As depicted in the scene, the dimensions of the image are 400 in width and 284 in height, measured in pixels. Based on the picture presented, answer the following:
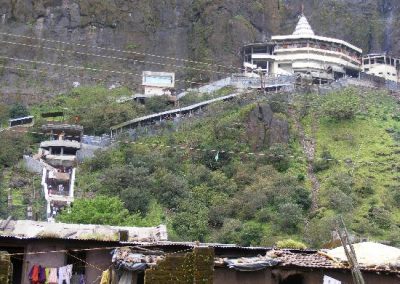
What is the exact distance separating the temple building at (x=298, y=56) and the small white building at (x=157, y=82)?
6756mm

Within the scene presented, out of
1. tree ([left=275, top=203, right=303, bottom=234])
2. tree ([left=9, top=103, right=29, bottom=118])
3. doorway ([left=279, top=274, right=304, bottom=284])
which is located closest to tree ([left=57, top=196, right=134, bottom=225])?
tree ([left=275, top=203, right=303, bottom=234])

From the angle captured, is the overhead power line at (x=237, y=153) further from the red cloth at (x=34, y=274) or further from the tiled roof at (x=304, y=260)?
the red cloth at (x=34, y=274)

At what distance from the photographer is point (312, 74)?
60188mm

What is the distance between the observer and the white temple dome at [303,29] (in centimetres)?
6538

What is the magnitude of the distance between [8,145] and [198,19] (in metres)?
24.8

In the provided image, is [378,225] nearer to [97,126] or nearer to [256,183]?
[256,183]

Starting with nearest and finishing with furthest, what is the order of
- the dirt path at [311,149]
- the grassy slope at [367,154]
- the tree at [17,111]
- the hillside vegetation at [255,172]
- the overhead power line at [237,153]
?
the hillside vegetation at [255,172], the grassy slope at [367,154], the dirt path at [311,149], the overhead power line at [237,153], the tree at [17,111]

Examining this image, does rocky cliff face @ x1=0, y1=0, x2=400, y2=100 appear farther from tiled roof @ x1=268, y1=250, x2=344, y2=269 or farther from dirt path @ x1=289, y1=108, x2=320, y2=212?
tiled roof @ x1=268, y1=250, x2=344, y2=269

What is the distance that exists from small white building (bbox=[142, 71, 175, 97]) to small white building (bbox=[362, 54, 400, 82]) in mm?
17902

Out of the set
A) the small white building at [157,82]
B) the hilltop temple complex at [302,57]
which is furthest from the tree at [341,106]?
the small white building at [157,82]

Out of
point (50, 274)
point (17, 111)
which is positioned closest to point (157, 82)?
point (17, 111)

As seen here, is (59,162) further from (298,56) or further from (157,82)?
(298,56)

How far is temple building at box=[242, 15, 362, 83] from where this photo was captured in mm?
63025

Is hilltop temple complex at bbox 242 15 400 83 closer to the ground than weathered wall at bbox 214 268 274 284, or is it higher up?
higher up
